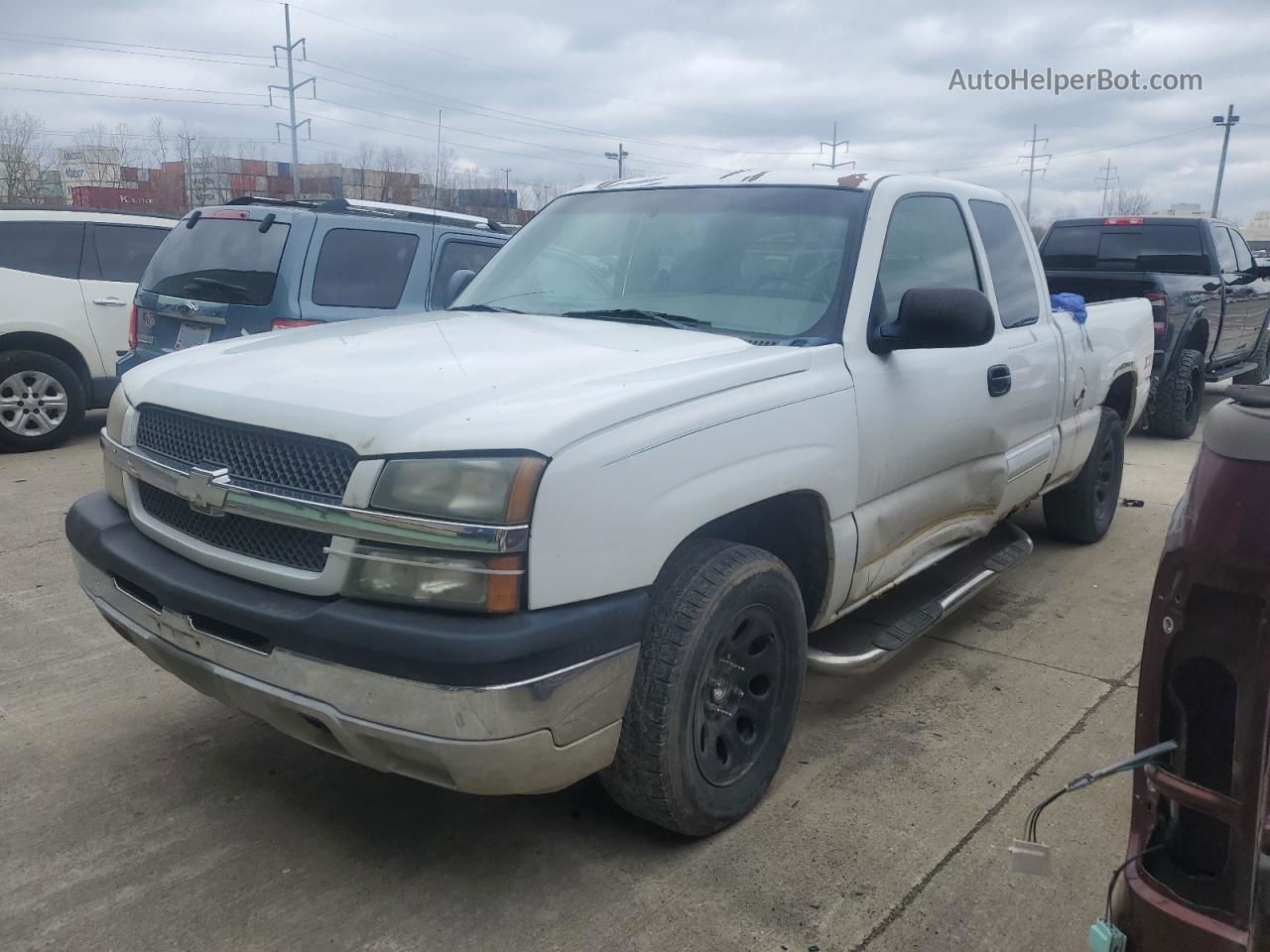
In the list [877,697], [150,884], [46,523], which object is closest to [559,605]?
[150,884]

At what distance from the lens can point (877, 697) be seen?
389cm

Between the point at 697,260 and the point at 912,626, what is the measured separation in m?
1.46

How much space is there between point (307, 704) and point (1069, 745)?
8.20 ft

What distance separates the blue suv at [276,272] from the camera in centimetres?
638

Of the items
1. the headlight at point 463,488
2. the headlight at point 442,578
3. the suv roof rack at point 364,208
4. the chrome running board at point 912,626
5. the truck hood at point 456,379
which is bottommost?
the chrome running board at point 912,626

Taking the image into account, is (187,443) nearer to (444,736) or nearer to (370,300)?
(444,736)

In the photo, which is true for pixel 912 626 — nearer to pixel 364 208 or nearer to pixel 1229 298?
pixel 364 208

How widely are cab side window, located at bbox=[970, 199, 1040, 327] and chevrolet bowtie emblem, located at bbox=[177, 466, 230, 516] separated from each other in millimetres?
3109

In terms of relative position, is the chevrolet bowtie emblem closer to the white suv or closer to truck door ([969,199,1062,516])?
truck door ([969,199,1062,516])

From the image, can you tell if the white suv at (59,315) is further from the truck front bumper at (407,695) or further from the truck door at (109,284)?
the truck front bumper at (407,695)

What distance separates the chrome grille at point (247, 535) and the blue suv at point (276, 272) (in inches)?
148

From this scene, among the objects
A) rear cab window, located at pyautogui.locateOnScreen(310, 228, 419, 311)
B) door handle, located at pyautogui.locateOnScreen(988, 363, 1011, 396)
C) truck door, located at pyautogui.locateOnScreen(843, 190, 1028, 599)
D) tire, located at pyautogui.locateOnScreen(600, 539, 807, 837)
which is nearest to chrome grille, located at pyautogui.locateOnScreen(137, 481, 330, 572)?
tire, located at pyautogui.locateOnScreen(600, 539, 807, 837)

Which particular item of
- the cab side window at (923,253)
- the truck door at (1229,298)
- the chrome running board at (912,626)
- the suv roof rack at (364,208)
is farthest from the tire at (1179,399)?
the cab side window at (923,253)

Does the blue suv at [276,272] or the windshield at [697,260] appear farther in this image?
the blue suv at [276,272]
